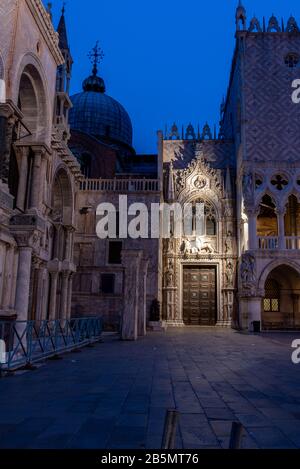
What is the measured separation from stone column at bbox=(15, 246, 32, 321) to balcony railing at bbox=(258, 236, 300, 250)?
59.1 ft

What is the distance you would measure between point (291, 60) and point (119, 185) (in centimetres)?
1601

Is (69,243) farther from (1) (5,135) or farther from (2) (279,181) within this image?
(2) (279,181)

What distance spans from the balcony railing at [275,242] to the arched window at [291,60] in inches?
523

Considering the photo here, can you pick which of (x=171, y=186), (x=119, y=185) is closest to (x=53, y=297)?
(x=119, y=185)

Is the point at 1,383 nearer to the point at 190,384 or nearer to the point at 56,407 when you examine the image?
the point at 56,407

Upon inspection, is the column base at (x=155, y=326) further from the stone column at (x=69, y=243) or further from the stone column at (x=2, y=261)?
the stone column at (x=2, y=261)

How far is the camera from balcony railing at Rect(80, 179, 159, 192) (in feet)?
93.5

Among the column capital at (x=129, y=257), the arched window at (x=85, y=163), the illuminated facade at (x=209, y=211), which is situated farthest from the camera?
the arched window at (x=85, y=163)

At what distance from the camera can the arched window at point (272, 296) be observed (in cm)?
2902

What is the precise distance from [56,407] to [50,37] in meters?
13.3

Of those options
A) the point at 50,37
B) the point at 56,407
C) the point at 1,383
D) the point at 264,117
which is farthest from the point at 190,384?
the point at 264,117

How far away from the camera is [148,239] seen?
90.2 feet

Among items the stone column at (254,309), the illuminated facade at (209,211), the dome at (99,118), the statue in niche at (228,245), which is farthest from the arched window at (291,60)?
the dome at (99,118)

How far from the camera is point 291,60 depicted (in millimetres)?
29812
